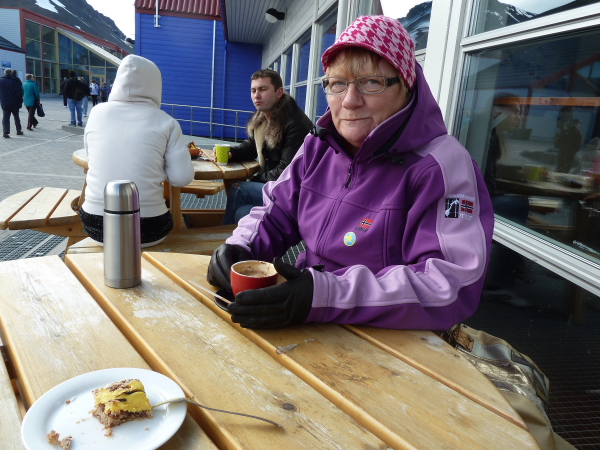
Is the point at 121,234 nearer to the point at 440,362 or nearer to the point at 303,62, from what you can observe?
the point at 440,362

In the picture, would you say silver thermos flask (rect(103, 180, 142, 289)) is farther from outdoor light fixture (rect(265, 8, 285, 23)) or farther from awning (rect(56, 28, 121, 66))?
awning (rect(56, 28, 121, 66))

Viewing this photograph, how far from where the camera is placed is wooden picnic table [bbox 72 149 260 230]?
3292 mm

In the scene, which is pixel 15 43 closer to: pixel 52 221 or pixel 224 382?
pixel 52 221

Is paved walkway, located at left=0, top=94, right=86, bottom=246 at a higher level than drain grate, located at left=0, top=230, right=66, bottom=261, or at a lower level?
higher

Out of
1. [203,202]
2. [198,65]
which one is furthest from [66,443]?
[198,65]

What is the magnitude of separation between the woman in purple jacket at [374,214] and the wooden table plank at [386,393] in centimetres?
7

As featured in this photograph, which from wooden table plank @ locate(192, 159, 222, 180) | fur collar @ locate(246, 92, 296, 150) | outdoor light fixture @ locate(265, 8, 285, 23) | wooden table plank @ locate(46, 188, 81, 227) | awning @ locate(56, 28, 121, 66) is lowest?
wooden table plank @ locate(46, 188, 81, 227)

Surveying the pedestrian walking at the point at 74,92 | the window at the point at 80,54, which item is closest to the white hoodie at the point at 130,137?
the pedestrian walking at the point at 74,92

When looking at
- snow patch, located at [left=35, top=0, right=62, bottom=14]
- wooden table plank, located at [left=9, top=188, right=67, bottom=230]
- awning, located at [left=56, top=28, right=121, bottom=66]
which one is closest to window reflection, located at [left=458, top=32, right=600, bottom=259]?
wooden table plank, located at [left=9, top=188, right=67, bottom=230]

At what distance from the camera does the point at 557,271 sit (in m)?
1.90

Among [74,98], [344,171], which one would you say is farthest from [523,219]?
[74,98]

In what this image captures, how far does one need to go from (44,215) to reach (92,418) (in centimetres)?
251

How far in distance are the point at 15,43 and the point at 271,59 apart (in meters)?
35.4

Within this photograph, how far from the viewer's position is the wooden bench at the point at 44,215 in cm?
276
